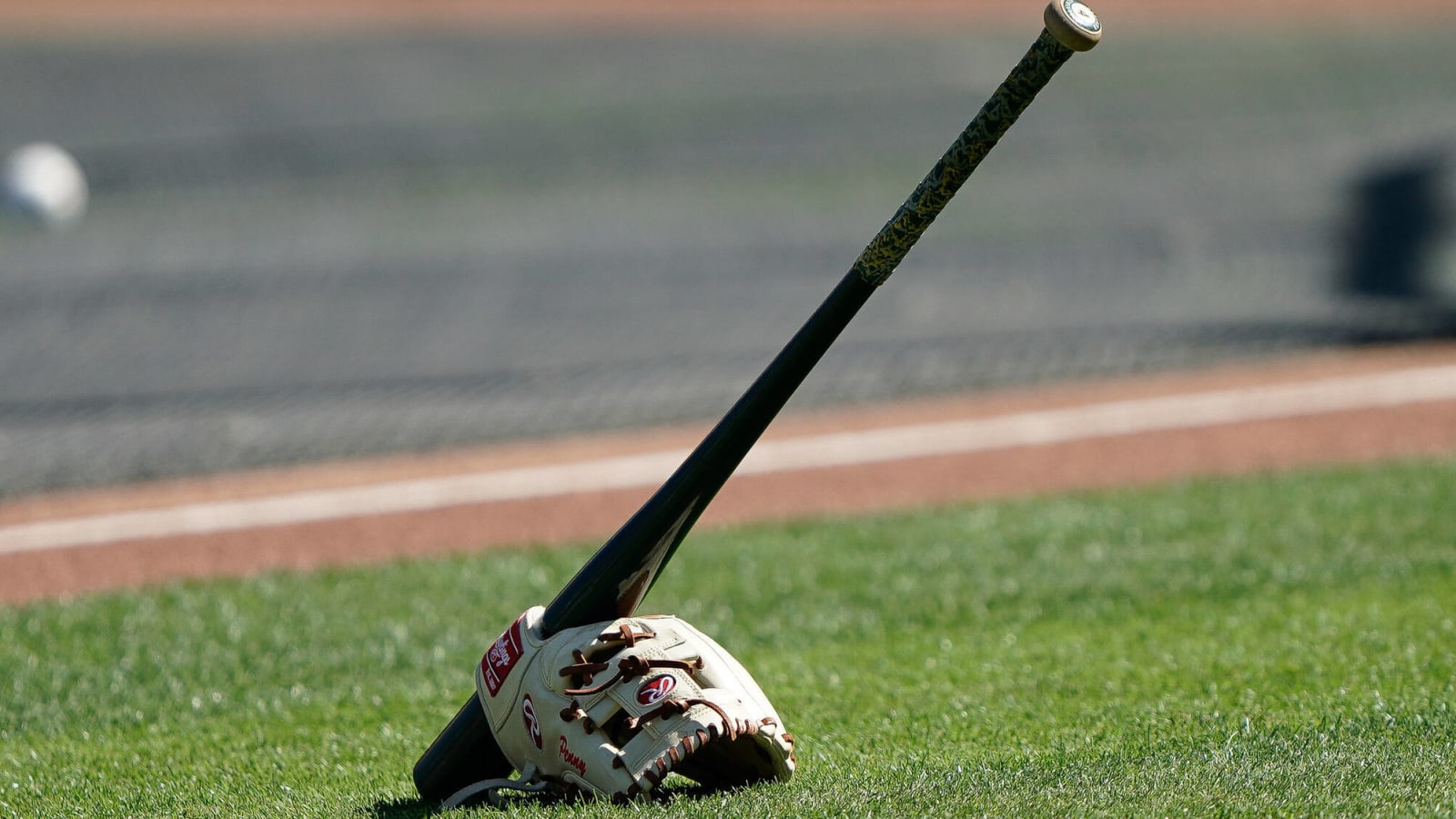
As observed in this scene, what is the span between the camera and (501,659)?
3.63 m

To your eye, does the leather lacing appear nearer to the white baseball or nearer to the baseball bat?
the baseball bat

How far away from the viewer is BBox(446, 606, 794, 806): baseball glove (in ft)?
11.1

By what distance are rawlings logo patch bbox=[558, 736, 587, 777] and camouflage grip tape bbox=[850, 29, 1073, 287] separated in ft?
4.14

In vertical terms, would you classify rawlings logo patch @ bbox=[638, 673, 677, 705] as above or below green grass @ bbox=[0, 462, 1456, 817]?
above

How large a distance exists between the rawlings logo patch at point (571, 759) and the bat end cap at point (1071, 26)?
187 cm

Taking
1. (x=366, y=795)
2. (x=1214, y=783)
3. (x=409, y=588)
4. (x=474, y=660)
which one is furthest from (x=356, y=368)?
(x=1214, y=783)

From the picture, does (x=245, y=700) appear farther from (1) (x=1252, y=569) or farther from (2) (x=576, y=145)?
(2) (x=576, y=145)

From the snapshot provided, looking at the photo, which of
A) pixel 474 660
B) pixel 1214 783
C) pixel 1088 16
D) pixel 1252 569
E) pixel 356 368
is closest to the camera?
pixel 1088 16

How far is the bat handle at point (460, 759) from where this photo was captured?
3.70 meters

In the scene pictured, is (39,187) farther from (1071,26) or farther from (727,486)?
(1071,26)

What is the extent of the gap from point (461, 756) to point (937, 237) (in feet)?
45.1

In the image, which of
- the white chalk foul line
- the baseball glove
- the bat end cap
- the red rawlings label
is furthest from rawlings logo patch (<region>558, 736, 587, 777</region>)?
the white chalk foul line

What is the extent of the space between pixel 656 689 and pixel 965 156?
1373 mm

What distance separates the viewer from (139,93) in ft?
68.8
